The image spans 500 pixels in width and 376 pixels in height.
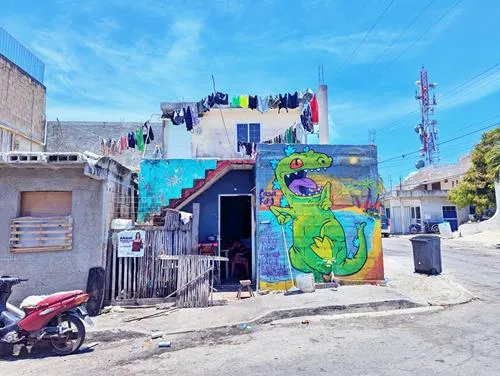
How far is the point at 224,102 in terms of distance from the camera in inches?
623

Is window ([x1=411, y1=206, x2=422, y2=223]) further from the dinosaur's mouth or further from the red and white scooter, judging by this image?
the red and white scooter

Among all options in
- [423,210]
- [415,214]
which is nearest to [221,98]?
[423,210]

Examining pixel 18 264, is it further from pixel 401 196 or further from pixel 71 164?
pixel 401 196

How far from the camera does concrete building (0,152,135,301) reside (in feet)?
29.1

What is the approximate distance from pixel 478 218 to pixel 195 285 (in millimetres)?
32496

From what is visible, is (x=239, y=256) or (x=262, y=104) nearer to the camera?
(x=239, y=256)

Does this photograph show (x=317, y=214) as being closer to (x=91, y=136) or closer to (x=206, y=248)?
(x=206, y=248)

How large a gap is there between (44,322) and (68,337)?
0.48m

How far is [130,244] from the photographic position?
9.66 meters

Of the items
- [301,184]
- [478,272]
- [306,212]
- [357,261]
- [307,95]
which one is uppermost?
[307,95]

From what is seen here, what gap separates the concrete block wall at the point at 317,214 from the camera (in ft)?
35.6

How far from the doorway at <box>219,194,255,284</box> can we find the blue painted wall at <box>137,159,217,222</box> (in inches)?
51.0

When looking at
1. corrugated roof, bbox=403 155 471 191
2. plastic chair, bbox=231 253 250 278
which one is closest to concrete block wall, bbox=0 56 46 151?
plastic chair, bbox=231 253 250 278

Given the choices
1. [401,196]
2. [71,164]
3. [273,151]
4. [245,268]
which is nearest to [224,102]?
[273,151]
